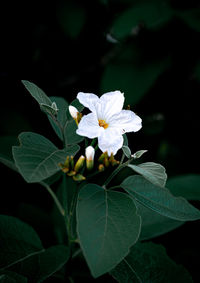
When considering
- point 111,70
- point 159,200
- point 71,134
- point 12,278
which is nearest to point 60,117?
point 71,134

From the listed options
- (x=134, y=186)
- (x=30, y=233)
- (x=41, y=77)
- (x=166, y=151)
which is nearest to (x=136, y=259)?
(x=134, y=186)

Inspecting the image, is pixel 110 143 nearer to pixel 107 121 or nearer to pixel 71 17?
pixel 107 121

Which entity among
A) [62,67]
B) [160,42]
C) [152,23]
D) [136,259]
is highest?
[152,23]

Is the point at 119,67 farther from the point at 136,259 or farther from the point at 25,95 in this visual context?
the point at 136,259

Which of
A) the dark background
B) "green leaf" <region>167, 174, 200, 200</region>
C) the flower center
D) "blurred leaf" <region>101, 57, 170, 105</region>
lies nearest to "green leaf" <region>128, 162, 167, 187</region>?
the flower center

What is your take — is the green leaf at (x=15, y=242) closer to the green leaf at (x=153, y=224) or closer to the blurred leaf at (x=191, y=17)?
the green leaf at (x=153, y=224)

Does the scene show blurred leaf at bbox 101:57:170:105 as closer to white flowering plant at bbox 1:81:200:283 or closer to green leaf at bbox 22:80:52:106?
white flowering plant at bbox 1:81:200:283

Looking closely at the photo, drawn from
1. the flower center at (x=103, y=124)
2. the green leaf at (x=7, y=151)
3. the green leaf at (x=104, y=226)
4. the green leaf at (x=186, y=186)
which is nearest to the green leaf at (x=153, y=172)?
the green leaf at (x=104, y=226)

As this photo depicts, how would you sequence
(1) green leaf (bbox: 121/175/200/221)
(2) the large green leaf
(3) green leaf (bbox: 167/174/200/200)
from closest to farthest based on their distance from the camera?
(1) green leaf (bbox: 121/175/200/221) → (2) the large green leaf → (3) green leaf (bbox: 167/174/200/200)
